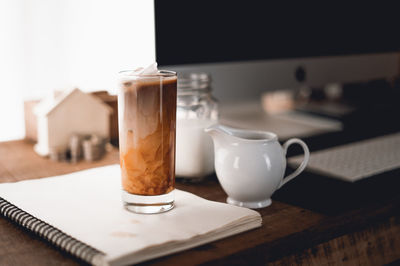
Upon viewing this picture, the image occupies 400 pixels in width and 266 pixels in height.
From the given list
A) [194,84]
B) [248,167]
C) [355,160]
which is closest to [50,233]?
[248,167]

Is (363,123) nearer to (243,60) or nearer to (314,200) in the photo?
(243,60)

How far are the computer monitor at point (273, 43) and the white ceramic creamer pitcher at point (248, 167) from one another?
0.44m

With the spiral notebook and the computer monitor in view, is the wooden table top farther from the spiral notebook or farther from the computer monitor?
the computer monitor

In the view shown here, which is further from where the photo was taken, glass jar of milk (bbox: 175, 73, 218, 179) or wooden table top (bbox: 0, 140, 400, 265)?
glass jar of milk (bbox: 175, 73, 218, 179)

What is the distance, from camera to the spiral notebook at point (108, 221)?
1.76ft

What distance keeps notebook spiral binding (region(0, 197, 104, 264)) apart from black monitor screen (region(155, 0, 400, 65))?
1.74 ft

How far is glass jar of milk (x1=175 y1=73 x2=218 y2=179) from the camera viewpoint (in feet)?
2.66

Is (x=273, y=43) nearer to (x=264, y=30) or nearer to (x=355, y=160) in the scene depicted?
(x=264, y=30)

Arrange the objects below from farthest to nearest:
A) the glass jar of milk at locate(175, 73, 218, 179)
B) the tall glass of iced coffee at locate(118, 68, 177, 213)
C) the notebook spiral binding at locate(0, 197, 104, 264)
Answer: the glass jar of milk at locate(175, 73, 218, 179), the tall glass of iced coffee at locate(118, 68, 177, 213), the notebook spiral binding at locate(0, 197, 104, 264)

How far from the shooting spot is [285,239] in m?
0.60

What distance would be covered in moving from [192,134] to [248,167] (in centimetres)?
15

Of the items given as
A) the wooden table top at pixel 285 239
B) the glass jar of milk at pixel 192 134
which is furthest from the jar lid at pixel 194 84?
the wooden table top at pixel 285 239

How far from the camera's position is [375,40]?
1588 millimetres

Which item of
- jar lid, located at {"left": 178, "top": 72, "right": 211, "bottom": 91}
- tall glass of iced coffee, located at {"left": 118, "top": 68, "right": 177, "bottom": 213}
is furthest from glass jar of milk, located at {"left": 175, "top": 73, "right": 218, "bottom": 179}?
tall glass of iced coffee, located at {"left": 118, "top": 68, "right": 177, "bottom": 213}
